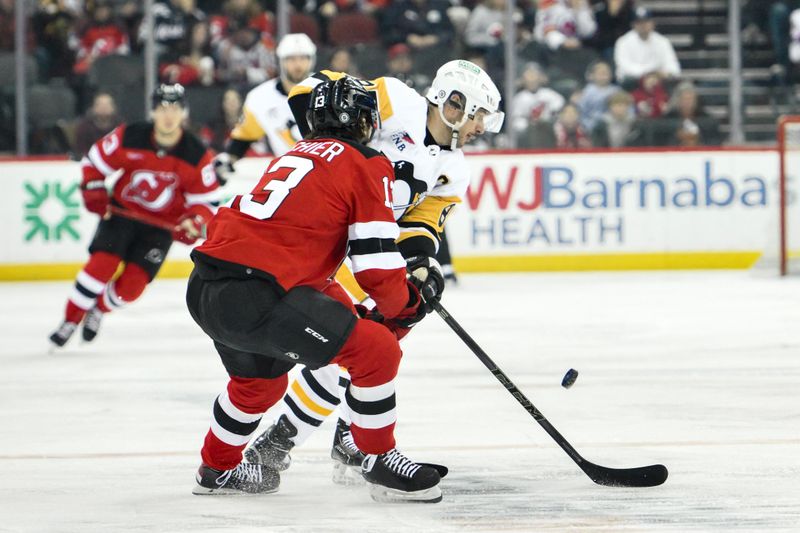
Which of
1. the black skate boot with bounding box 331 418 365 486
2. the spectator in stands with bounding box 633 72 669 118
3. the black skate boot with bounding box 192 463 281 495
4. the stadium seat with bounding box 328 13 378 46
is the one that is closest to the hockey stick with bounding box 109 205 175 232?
the black skate boot with bounding box 331 418 365 486

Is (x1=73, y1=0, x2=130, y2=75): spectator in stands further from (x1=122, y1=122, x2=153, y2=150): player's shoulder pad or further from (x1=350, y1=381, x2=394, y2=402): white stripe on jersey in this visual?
(x1=350, y1=381, x2=394, y2=402): white stripe on jersey

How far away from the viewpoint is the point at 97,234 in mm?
7332

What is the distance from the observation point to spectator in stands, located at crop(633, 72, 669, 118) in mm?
10812

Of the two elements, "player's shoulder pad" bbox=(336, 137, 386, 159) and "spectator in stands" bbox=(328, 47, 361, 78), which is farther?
"spectator in stands" bbox=(328, 47, 361, 78)

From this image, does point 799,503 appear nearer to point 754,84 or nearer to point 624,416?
point 624,416

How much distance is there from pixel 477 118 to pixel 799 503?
136cm

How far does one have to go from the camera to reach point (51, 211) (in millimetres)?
10461

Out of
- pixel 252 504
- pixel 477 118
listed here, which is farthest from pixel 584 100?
pixel 252 504

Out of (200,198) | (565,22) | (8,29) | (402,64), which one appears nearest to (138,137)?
(200,198)

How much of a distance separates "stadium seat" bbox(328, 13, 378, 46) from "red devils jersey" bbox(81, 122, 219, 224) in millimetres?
3935

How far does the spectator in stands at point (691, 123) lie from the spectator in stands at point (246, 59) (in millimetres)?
2941

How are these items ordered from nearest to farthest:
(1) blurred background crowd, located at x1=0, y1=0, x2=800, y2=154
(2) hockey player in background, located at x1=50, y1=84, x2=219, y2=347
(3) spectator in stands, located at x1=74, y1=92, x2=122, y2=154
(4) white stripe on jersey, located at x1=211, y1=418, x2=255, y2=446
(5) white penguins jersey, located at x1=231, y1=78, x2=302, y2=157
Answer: (4) white stripe on jersey, located at x1=211, y1=418, x2=255, y2=446 → (2) hockey player in background, located at x1=50, y1=84, x2=219, y2=347 → (5) white penguins jersey, located at x1=231, y1=78, x2=302, y2=157 → (3) spectator in stands, located at x1=74, y1=92, x2=122, y2=154 → (1) blurred background crowd, located at x1=0, y1=0, x2=800, y2=154

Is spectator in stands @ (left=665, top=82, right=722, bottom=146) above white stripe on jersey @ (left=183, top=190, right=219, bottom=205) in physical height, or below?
above

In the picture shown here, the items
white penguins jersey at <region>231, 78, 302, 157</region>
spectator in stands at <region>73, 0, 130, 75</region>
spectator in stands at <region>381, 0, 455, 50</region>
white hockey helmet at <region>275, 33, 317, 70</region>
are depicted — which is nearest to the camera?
white hockey helmet at <region>275, 33, 317, 70</region>
